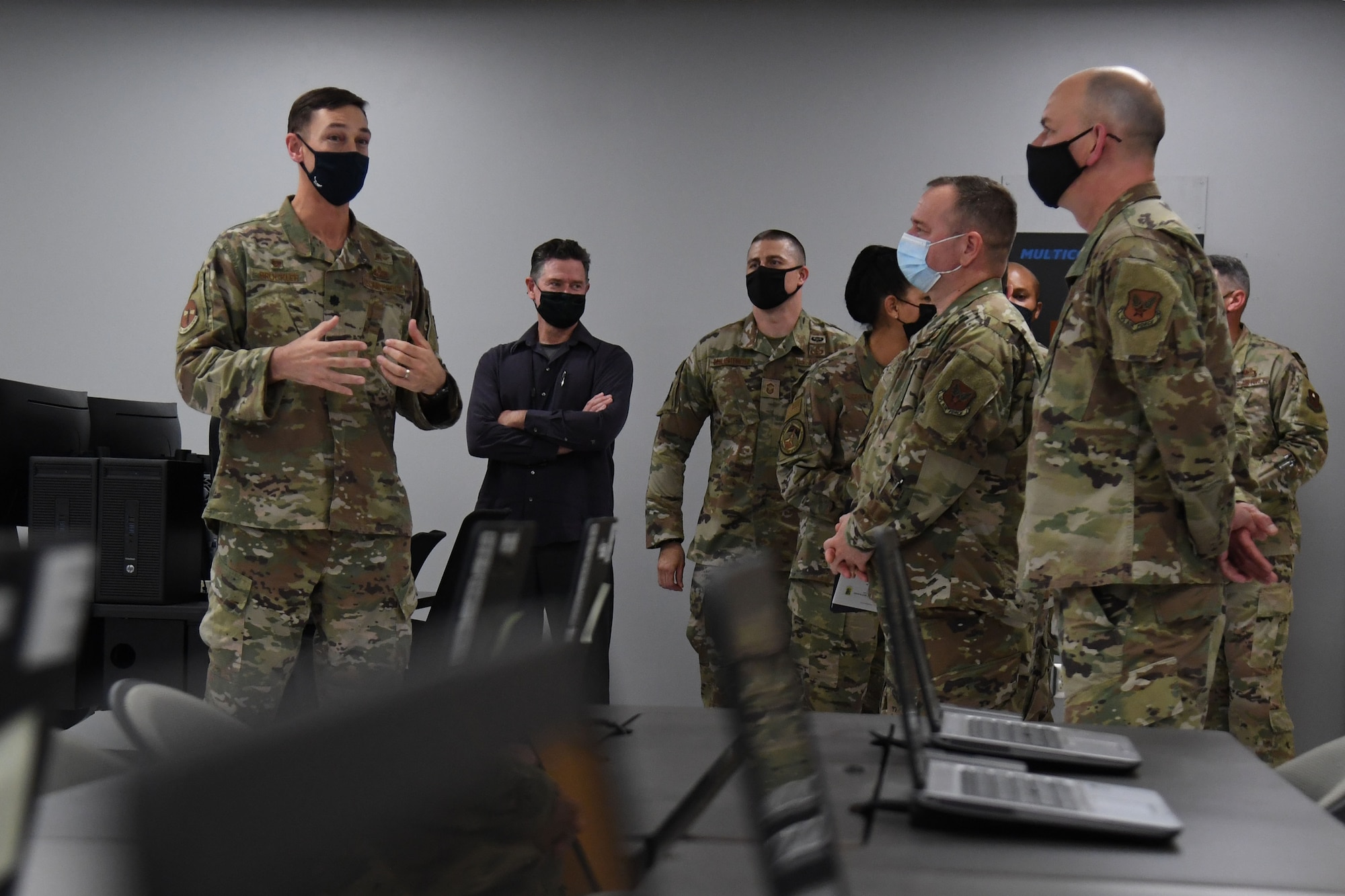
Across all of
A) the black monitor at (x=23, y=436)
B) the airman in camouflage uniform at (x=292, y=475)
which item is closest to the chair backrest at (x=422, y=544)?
the black monitor at (x=23, y=436)

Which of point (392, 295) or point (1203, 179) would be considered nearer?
point (392, 295)

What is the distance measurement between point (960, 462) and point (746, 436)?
54.2 inches

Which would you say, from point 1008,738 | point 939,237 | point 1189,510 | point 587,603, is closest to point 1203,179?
point 939,237

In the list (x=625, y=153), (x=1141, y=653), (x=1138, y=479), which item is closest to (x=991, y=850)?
(x=1141, y=653)

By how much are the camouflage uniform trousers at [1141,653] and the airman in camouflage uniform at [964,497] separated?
44 cm

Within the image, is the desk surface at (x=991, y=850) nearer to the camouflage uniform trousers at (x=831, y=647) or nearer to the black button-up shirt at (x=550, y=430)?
the camouflage uniform trousers at (x=831, y=647)

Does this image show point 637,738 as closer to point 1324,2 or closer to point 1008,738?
point 1008,738

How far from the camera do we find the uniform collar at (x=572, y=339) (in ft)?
12.8

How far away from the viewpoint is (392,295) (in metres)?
2.60

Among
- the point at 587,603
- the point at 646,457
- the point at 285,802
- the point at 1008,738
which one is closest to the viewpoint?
the point at 285,802

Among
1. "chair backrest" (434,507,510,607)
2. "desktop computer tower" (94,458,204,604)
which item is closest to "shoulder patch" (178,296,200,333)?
"chair backrest" (434,507,510,607)

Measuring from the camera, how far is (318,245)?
2500 mm

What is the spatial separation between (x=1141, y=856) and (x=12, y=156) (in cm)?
529

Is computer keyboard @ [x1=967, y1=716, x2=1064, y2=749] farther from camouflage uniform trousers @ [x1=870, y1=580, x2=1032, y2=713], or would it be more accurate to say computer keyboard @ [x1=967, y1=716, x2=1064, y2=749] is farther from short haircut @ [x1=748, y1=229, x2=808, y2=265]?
short haircut @ [x1=748, y1=229, x2=808, y2=265]
